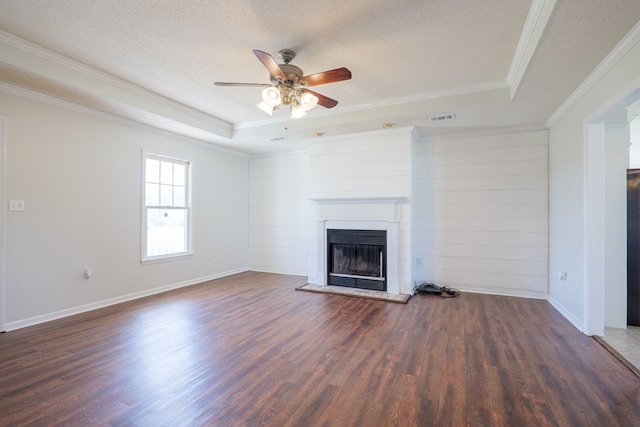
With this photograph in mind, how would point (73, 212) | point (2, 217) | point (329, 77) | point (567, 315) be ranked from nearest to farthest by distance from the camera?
point (329, 77), point (2, 217), point (567, 315), point (73, 212)

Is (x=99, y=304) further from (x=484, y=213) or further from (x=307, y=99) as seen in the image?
(x=484, y=213)

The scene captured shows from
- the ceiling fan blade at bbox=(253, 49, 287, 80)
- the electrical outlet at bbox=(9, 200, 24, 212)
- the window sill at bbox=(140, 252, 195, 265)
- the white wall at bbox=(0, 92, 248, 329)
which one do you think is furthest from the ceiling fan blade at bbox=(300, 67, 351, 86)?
the window sill at bbox=(140, 252, 195, 265)

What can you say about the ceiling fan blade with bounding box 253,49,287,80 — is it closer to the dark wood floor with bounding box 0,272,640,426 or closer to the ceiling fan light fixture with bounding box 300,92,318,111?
the ceiling fan light fixture with bounding box 300,92,318,111

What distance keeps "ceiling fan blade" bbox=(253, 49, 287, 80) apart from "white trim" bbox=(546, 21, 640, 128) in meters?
2.64

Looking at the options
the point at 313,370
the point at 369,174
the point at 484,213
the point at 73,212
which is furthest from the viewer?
the point at 369,174

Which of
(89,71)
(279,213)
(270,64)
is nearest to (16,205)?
(89,71)

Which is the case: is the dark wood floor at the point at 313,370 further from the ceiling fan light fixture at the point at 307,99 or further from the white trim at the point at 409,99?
the white trim at the point at 409,99

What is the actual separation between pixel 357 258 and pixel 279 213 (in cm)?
211

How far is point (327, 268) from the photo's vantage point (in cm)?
512

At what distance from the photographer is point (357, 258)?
500cm

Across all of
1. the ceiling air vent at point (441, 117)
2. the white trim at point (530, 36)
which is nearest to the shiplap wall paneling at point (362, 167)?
the ceiling air vent at point (441, 117)

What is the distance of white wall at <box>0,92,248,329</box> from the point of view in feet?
10.6

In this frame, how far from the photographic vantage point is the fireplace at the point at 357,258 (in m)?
4.75

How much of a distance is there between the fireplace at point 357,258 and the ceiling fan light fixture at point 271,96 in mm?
2741
